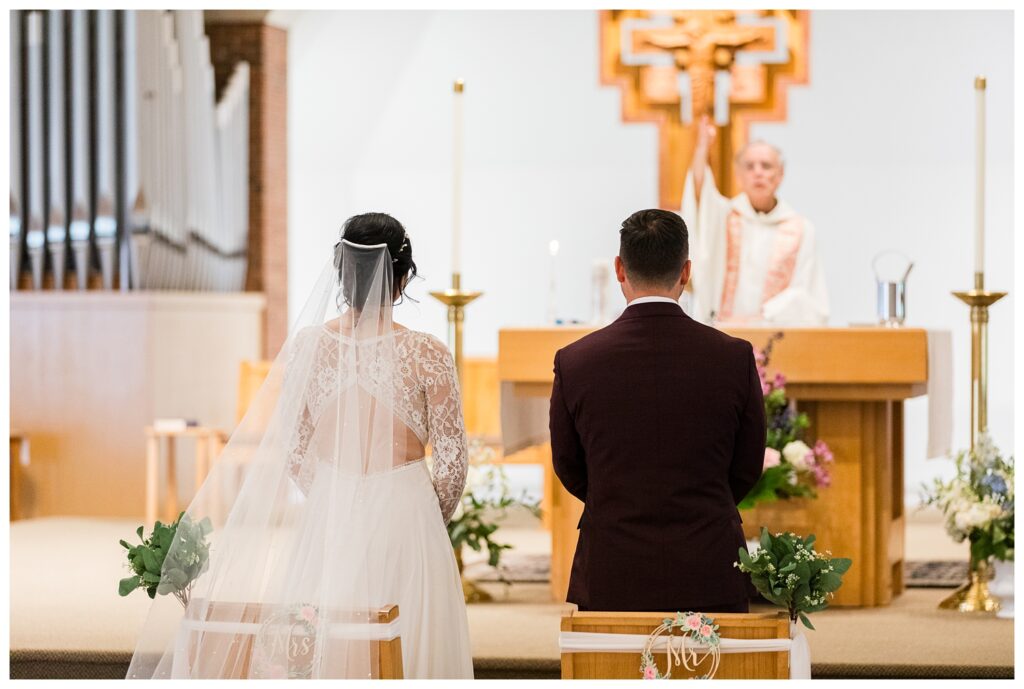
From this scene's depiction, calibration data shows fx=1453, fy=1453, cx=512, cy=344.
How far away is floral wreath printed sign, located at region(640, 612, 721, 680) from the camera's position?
111 inches

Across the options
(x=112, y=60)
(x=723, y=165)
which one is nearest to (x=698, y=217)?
(x=723, y=165)

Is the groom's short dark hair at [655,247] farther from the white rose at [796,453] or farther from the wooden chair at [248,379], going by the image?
the wooden chair at [248,379]

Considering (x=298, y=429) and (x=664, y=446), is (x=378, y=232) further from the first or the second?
(x=664, y=446)

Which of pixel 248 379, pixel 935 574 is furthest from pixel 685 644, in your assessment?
pixel 248 379

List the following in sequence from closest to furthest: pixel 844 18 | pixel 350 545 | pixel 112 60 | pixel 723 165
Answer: pixel 350 545
pixel 723 165
pixel 112 60
pixel 844 18

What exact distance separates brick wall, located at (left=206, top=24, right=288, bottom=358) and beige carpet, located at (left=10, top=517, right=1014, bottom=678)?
10.7ft

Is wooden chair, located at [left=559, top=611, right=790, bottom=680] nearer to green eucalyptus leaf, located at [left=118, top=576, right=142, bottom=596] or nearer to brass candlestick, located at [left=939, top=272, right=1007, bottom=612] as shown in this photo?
green eucalyptus leaf, located at [left=118, top=576, right=142, bottom=596]

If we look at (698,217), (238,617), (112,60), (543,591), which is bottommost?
(543,591)

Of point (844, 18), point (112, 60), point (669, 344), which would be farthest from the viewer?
point (844, 18)

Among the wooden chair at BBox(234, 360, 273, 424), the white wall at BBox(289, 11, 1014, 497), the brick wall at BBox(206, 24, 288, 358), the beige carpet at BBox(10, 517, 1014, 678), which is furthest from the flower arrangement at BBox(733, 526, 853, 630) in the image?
the white wall at BBox(289, 11, 1014, 497)

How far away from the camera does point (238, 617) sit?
9.96ft

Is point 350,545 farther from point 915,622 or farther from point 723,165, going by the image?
point 723,165

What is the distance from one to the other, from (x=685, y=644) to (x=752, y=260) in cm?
375
